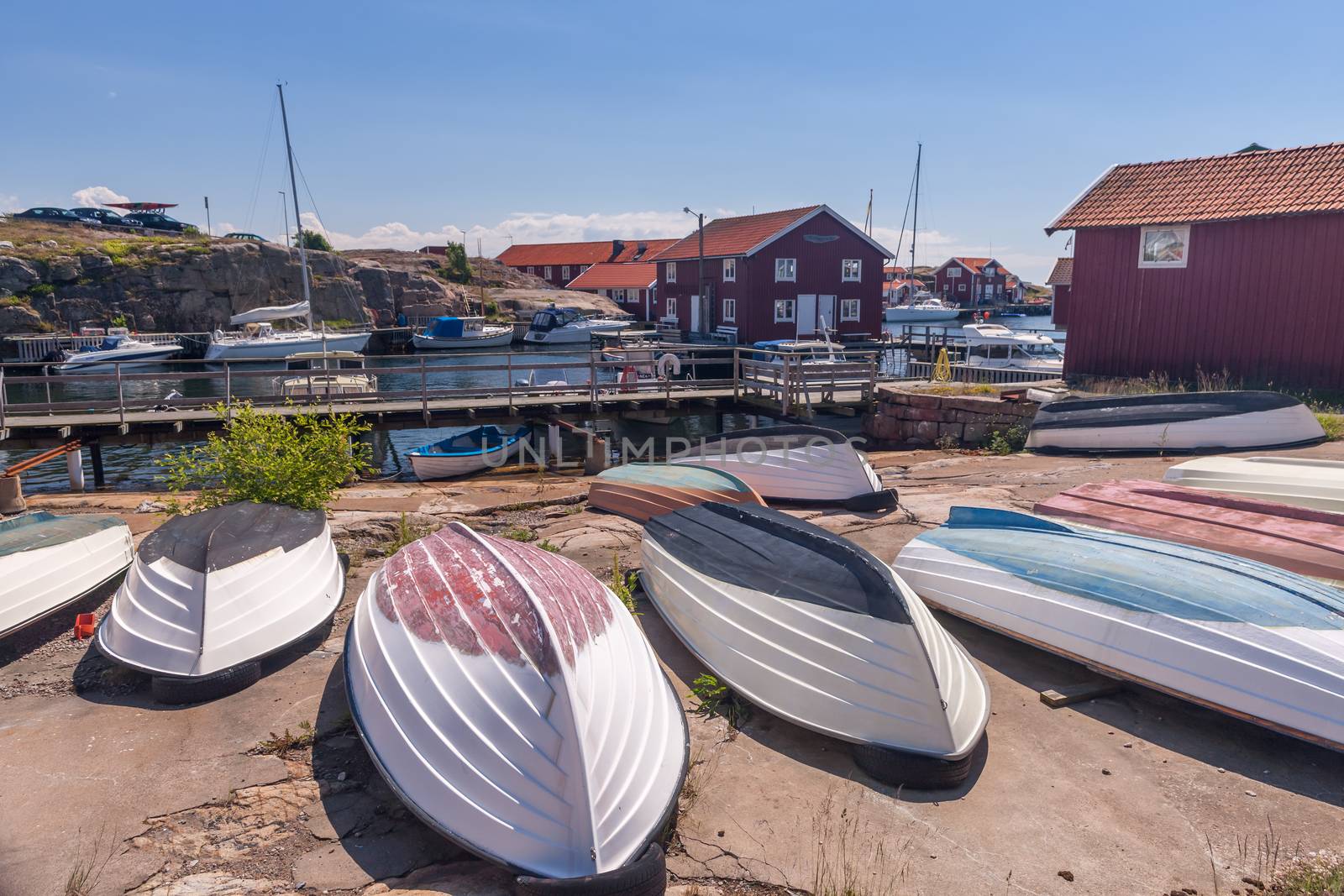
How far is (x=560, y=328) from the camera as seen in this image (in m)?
53.2

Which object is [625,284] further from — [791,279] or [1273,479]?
[1273,479]

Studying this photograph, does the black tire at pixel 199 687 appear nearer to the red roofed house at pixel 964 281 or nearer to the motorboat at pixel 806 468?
the motorboat at pixel 806 468

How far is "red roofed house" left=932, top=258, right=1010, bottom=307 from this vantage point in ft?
330

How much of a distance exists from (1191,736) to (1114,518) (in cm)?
304

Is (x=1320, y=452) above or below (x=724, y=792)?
above

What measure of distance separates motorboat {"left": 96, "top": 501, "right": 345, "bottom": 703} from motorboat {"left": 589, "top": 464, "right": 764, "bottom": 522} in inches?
146

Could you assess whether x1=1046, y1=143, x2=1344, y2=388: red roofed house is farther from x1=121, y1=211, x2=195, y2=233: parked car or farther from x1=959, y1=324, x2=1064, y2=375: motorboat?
x1=121, y1=211, x2=195, y2=233: parked car

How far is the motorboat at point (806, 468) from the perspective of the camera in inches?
414

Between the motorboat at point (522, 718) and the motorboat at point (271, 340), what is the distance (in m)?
40.4

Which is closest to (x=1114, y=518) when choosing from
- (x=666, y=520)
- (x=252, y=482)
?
(x=666, y=520)

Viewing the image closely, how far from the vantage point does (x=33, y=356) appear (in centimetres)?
4500

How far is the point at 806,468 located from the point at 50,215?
7605 cm

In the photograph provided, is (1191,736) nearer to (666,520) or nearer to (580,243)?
(666,520)

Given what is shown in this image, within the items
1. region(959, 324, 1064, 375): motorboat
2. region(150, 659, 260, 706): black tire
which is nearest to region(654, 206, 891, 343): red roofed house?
region(959, 324, 1064, 375): motorboat
